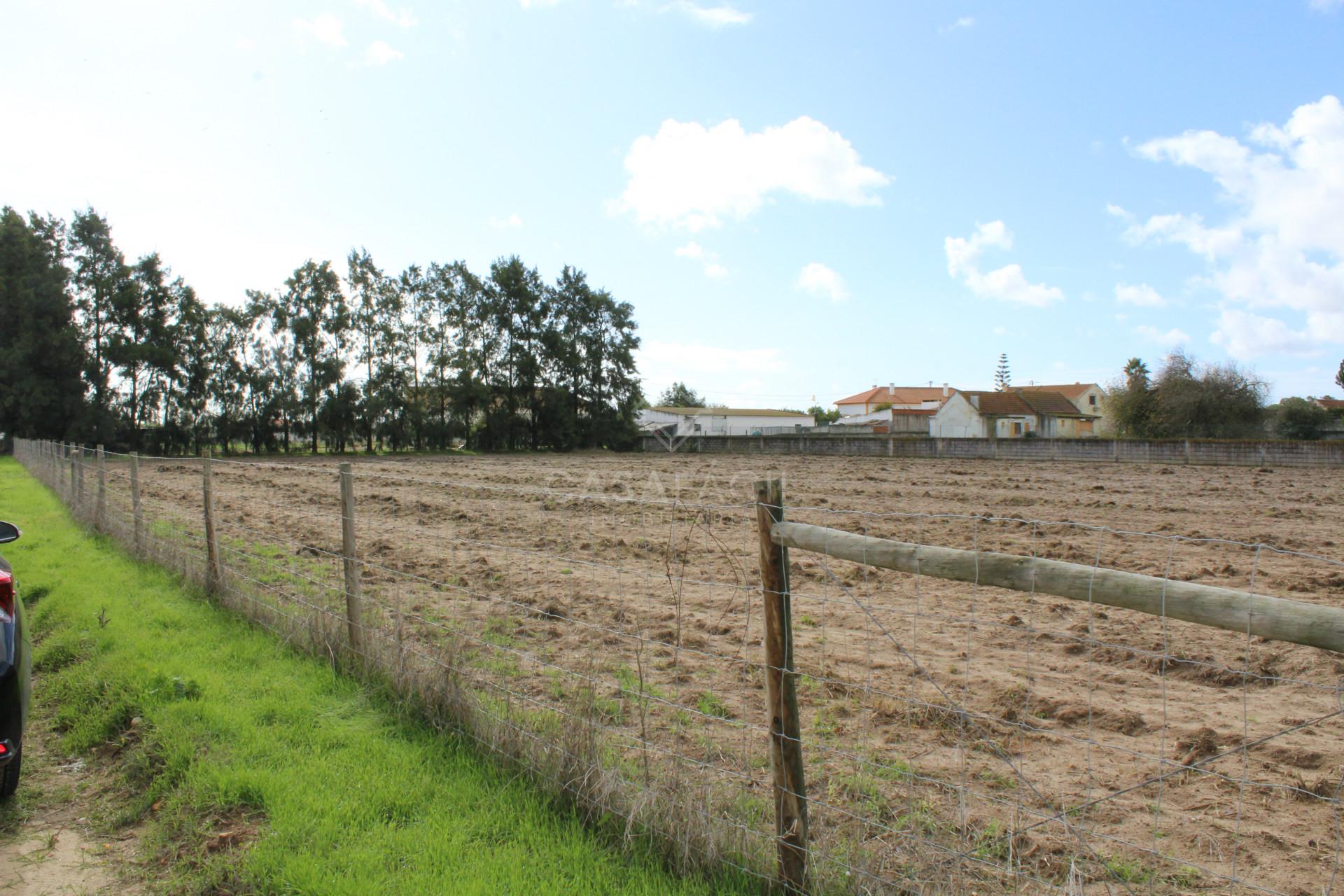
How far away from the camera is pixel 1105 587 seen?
2.17 meters

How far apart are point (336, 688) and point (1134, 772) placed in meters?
4.30

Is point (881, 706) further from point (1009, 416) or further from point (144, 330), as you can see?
point (1009, 416)

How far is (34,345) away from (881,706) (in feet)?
161

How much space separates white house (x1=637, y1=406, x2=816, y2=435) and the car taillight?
7249 cm

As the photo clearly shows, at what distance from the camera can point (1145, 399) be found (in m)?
49.4

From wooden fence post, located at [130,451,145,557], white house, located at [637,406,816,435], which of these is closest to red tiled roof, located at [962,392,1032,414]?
white house, located at [637,406,816,435]

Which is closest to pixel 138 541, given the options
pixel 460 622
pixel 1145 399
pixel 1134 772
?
pixel 460 622

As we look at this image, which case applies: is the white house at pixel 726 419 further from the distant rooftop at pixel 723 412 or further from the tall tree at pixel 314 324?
the tall tree at pixel 314 324

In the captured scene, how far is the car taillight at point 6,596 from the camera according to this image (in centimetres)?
342

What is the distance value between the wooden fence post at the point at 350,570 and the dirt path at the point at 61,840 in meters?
1.38

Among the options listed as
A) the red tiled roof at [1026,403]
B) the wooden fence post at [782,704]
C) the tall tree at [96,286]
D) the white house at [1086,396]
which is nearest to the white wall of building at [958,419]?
the red tiled roof at [1026,403]

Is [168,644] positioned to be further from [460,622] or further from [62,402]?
[62,402]

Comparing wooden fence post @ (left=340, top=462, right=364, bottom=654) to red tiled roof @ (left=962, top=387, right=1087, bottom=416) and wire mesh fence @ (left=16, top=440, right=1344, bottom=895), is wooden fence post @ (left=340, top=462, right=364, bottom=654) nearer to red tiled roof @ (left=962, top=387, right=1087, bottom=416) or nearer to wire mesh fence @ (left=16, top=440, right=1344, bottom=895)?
wire mesh fence @ (left=16, top=440, right=1344, bottom=895)

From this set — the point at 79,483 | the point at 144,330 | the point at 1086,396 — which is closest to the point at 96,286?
the point at 144,330
